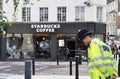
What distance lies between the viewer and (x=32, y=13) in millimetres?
42125

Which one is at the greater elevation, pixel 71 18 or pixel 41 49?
pixel 71 18

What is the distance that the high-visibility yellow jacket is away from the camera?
7.16 m

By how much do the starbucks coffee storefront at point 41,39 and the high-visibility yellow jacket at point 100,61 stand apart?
Result: 33.4 m

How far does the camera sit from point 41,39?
41.6 meters

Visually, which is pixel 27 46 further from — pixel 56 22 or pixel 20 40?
pixel 56 22

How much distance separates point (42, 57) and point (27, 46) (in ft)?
5.45

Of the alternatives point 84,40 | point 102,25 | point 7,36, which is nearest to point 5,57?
point 7,36

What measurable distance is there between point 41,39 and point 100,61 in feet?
113

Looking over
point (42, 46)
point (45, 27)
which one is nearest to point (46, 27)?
point (45, 27)

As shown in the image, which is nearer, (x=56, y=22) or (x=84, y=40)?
(x=84, y=40)

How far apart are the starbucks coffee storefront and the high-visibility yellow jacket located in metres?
33.4

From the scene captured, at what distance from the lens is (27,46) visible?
137 feet

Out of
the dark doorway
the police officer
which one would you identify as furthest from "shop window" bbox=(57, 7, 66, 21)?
the police officer

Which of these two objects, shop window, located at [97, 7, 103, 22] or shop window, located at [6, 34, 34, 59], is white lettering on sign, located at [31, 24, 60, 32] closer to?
shop window, located at [6, 34, 34, 59]
